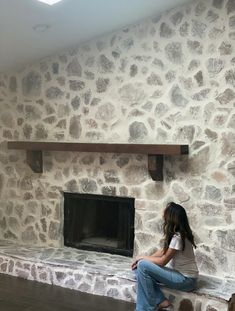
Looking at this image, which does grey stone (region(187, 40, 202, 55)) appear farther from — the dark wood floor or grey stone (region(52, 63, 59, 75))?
the dark wood floor

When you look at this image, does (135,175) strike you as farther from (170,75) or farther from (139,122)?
(170,75)

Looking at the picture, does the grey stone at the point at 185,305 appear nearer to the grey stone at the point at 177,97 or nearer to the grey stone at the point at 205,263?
the grey stone at the point at 205,263

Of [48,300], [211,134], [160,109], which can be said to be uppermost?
[160,109]

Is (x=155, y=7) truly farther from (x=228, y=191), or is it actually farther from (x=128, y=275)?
(x=128, y=275)

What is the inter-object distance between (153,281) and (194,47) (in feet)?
6.62

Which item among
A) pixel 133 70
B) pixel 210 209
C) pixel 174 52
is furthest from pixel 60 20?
pixel 210 209

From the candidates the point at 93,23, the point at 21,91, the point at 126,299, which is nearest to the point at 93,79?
the point at 93,23

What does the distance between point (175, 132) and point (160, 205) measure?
2.26 ft

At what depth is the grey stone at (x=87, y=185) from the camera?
4264 millimetres

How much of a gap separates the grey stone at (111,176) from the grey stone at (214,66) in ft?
4.36

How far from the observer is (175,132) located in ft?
12.4

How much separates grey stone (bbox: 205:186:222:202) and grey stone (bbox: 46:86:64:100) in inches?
73.2

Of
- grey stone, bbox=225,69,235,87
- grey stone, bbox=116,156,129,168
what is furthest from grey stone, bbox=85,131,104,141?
grey stone, bbox=225,69,235,87

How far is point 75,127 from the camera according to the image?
4.35m
